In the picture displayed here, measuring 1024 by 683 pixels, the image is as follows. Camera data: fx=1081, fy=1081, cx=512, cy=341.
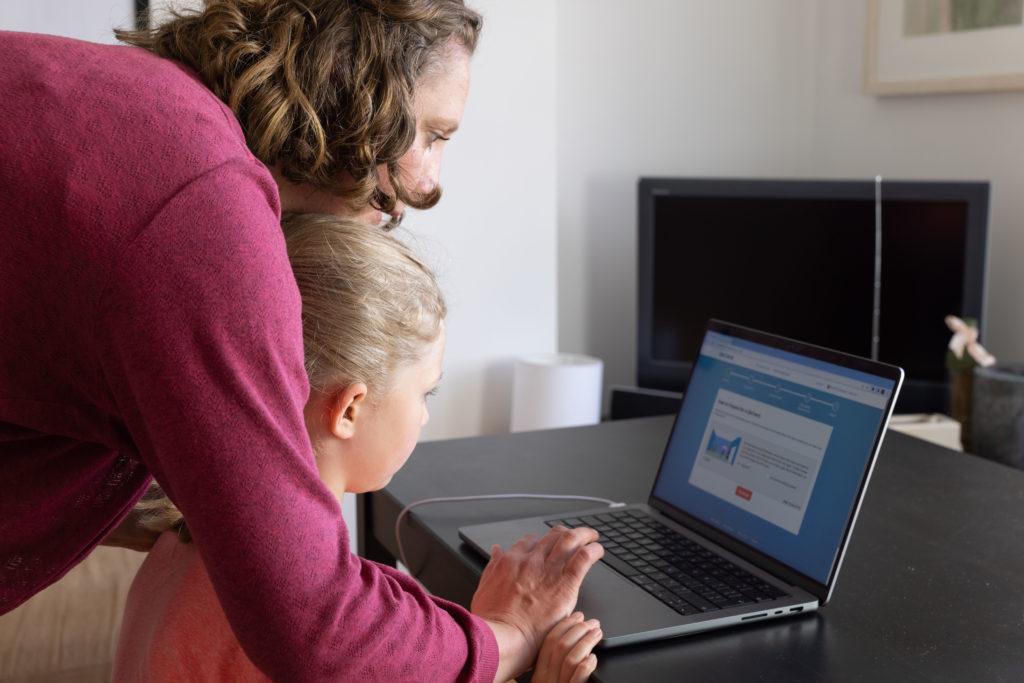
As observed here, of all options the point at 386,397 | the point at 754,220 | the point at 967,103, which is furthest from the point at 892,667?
the point at 967,103

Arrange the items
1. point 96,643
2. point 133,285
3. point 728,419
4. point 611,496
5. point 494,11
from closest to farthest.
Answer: point 133,285 < point 728,419 < point 611,496 < point 96,643 < point 494,11

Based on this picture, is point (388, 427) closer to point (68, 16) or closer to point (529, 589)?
point (529, 589)

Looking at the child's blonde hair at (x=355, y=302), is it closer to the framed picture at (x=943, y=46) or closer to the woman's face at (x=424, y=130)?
the woman's face at (x=424, y=130)

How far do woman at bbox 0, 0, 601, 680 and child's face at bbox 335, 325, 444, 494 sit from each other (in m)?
0.14

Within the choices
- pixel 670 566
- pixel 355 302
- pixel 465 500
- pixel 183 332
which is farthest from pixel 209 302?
pixel 465 500

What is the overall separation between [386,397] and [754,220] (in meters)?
2.33

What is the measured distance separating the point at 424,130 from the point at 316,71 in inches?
5.5

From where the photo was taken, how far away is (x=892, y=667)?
0.82 meters

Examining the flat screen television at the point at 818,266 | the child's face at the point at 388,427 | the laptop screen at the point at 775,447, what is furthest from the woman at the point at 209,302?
the flat screen television at the point at 818,266

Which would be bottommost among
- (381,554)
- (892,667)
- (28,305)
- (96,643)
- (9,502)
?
(96,643)

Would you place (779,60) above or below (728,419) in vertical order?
above

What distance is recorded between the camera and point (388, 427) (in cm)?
92

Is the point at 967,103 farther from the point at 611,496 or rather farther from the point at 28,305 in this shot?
the point at 28,305

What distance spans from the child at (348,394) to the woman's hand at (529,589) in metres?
0.02
